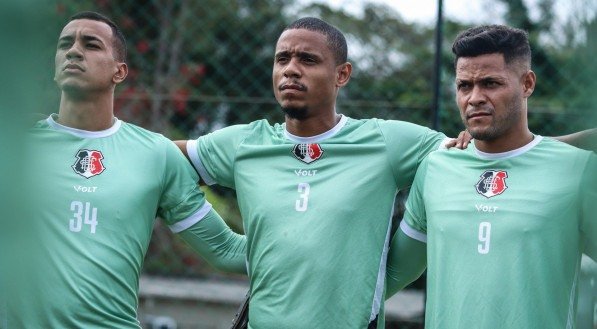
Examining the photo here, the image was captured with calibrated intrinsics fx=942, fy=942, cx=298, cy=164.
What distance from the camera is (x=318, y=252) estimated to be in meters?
3.65

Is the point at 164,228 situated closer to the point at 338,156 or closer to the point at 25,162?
the point at 338,156

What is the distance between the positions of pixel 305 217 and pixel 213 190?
2.89 m

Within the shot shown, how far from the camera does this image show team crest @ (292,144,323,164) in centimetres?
385

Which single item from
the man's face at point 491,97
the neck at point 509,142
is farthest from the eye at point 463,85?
the neck at point 509,142

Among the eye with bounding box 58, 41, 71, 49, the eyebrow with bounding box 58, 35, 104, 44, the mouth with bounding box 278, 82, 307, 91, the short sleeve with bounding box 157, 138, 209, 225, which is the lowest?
the short sleeve with bounding box 157, 138, 209, 225

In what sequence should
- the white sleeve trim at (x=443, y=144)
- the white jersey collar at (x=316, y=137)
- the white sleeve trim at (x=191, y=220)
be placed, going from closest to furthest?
1. the white sleeve trim at (x=443, y=144)
2. the white jersey collar at (x=316, y=137)
3. the white sleeve trim at (x=191, y=220)

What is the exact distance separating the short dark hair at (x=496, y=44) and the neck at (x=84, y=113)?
148cm

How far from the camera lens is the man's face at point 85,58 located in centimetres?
384

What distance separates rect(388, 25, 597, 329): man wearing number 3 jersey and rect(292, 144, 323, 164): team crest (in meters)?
0.46

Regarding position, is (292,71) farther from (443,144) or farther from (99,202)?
(99,202)

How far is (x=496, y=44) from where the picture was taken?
3455 millimetres

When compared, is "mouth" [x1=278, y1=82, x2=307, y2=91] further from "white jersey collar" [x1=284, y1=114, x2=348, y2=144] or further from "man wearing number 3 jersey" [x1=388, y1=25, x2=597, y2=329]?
"man wearing number 3 jersey" [x1=388, y1=25, x2=597, y2=329]

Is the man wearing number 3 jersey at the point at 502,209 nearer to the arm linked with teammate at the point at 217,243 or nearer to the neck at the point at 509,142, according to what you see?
the neck at the point at 509,142

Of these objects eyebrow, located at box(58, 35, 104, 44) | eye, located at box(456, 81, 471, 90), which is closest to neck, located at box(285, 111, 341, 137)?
eye, located at box(456, 81, 471, 90)
